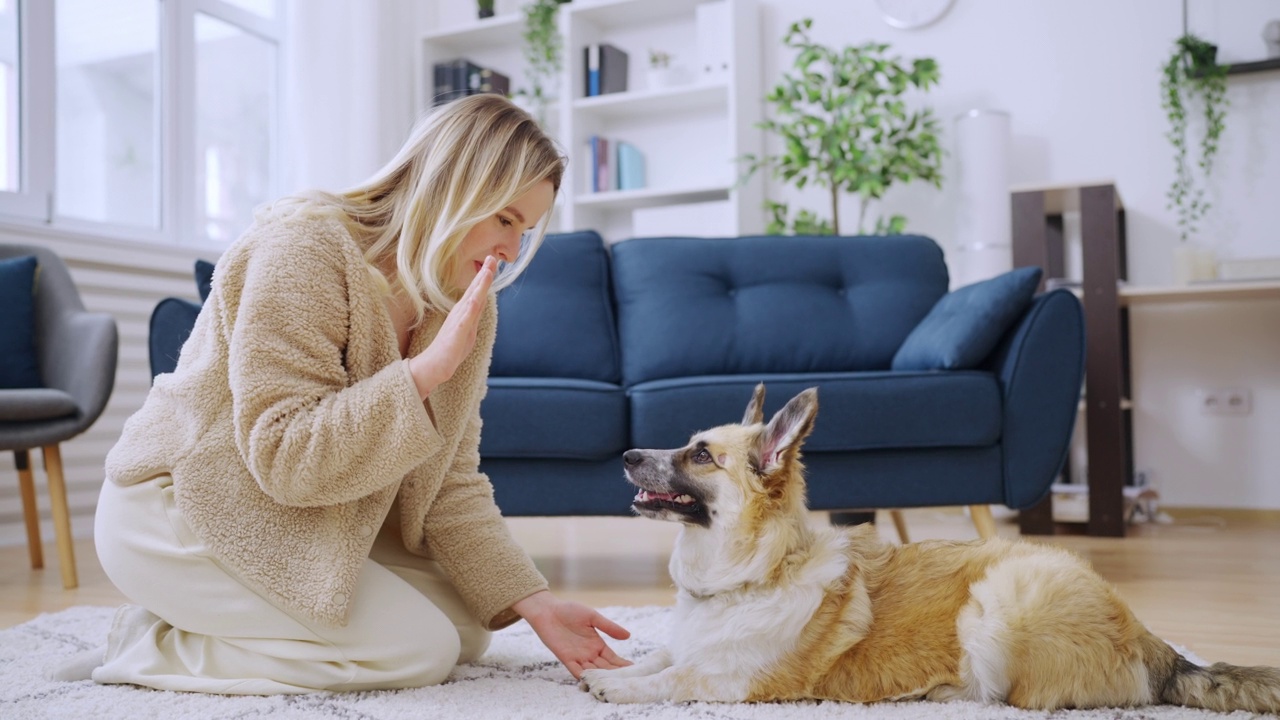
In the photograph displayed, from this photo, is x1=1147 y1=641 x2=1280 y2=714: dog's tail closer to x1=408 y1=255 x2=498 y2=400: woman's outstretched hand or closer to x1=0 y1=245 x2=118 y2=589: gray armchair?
x1=408 y1=255 x2=498 y2=400: woman's outstretched hand

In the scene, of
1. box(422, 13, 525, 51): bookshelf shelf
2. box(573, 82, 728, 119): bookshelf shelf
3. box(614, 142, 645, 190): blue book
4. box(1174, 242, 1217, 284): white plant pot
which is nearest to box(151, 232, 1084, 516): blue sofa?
box(1174, 242, 1217, 284): white plant pot

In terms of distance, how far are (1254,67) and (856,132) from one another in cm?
149

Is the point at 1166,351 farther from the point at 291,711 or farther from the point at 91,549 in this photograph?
the point at 91,549

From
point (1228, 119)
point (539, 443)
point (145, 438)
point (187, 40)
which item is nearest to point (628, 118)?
point (187, 40)

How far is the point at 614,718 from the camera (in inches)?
50.3

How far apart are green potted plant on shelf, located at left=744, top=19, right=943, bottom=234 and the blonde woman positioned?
9.01ft

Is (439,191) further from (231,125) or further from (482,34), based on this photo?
(482,34)

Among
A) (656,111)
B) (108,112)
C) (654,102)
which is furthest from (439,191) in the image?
(656,111)

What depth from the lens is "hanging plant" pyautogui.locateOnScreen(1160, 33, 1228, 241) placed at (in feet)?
12.2

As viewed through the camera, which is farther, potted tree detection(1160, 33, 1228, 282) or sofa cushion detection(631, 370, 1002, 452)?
potted tree detection(1160, 33, 1228, 282)

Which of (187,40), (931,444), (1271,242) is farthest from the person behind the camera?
(187,40)

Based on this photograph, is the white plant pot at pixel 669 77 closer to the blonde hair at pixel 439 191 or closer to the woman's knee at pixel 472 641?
the blonde hair at pixel 439 191

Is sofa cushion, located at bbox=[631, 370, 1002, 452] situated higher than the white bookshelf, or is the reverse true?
the white bookshelf

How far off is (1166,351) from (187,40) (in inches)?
170
